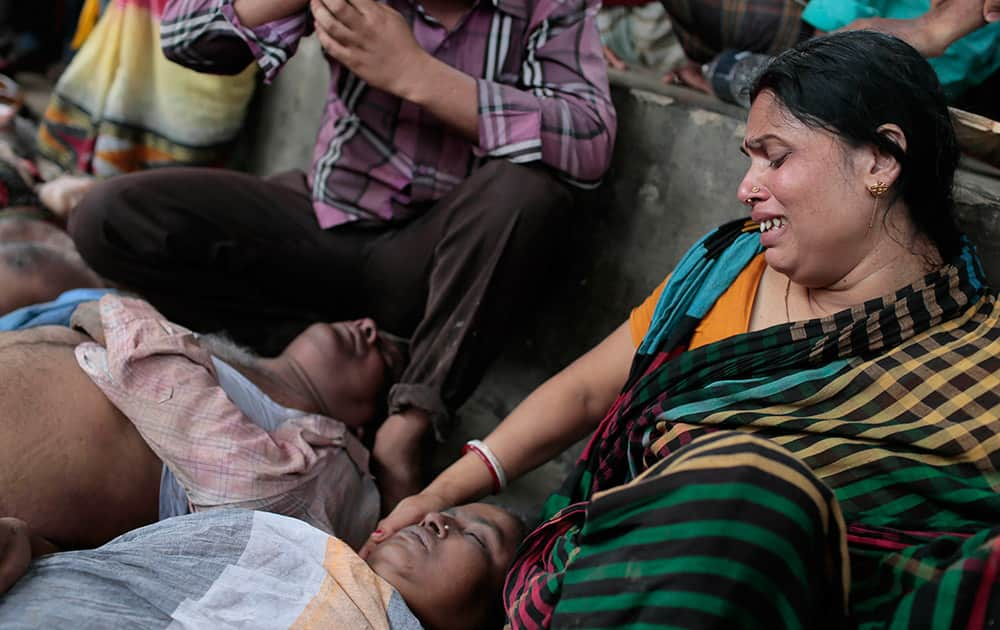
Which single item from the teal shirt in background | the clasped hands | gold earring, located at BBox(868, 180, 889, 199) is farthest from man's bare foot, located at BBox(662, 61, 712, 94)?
gold earring, located at BBox(868, 180, 889, 199)

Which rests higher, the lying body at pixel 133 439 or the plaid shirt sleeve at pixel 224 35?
the plaid shirt sleeve at pixel 224 35

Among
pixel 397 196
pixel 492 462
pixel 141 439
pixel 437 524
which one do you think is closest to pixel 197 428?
pixel 141 439

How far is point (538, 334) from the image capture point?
3016mm

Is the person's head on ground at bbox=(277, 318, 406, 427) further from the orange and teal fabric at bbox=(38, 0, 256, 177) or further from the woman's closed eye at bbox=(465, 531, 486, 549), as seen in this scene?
the orange and teal fabric at bbox=(38, 0, 256, 177)

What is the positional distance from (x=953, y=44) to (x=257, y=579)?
2.21 m

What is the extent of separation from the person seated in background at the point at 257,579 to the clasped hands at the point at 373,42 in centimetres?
109

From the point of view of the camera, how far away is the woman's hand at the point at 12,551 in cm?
154

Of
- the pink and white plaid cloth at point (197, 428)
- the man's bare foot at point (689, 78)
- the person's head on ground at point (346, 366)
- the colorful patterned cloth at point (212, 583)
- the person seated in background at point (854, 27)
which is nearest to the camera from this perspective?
the colorful patterned cloth at point (212, 583)

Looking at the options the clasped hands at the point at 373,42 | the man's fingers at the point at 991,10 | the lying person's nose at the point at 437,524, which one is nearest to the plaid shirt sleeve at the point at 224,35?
the clasped hands at the point at 373,42

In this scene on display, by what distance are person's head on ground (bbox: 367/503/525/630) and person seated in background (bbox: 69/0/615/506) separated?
47 cm

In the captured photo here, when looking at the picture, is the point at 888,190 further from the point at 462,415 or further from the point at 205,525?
the point at 462,415

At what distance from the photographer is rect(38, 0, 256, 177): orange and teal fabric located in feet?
12.4

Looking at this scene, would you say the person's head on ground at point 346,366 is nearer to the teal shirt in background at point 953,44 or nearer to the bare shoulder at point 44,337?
the bare shoulder at point 44,337

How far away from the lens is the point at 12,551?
158 cm
